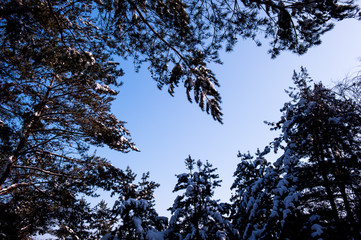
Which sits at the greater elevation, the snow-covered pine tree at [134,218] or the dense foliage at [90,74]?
the dense foliage at [90,74]

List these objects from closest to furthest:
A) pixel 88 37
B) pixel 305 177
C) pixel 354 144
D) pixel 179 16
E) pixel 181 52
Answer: pixel 179 16 → pixel 181 52 → pixel 88 37 → pixel 354 144 → pixel 305 177

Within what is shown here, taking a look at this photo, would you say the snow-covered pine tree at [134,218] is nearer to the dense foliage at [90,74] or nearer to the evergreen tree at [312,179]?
the dense foliage at [90,74]

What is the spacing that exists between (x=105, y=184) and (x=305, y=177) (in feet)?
28.3

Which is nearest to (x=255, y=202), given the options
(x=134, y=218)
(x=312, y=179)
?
(x=312, y=179)

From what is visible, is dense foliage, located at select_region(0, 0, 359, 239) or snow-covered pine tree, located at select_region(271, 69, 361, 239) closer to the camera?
dense foliage, located at select_region(0, 0, 359, 239)

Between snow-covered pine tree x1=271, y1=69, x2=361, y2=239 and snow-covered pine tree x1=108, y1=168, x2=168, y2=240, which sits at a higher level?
snow-covered pine tree x1=271, y1=69, x2=361, y2=239

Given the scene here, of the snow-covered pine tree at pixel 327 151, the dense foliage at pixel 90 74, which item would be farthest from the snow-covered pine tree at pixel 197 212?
the snow-covered pine tree at pixel 327 151

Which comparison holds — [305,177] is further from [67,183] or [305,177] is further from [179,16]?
[67,183]

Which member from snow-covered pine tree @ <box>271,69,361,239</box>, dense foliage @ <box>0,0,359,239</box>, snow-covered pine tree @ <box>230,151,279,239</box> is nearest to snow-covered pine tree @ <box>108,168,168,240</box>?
dense foliage @ <box>0,0,359,239</box>

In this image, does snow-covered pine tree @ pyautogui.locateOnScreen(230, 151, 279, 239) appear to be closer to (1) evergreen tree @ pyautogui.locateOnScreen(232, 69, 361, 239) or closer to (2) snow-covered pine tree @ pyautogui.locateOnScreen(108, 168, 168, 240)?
(1) evergreen tree @ pyautogui.locateOnScreen(232, 69, 361, 239)

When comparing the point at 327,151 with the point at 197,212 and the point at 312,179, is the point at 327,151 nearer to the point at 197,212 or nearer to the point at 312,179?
the point at 312,179

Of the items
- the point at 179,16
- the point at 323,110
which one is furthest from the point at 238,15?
the point at 323,110

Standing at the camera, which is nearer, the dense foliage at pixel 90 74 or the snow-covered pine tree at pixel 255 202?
the dense foliage at pixel 90 74

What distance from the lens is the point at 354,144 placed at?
741 centimetres
